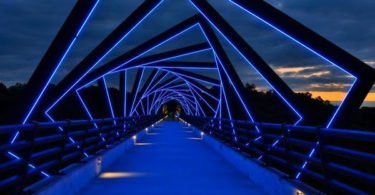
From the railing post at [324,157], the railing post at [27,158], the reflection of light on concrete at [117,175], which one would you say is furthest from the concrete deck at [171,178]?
the railing post at [324,157]

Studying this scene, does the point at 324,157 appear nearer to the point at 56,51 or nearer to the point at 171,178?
the point at 171,178

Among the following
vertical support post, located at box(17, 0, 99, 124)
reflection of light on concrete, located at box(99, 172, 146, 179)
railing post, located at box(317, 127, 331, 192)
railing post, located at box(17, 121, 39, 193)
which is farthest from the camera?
vertical support post, located at box(17, 0, 99, 124)

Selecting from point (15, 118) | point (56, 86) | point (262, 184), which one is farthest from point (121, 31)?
point (262, 184)

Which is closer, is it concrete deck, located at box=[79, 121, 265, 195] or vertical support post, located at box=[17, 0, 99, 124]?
concrete deck, located at box=[79, 121, 265, 195]

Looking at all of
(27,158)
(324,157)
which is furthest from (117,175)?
(324,157)

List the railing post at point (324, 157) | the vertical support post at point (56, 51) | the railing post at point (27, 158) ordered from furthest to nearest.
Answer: the vertical support post at point (56, 51) → the railing post at point (324, 157) → the railing post at point (27, 158)

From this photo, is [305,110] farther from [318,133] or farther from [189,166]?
[318,133]

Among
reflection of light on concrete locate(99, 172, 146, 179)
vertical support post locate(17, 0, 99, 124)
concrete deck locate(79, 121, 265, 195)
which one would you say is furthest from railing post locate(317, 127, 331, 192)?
vertical support post locate(17, 0, 99, 124)

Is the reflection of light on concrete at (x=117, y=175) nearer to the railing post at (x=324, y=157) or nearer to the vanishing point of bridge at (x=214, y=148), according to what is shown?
the vanishing point of bridge at (x=214, y=148)

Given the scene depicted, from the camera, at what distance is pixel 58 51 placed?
14398 millimetres

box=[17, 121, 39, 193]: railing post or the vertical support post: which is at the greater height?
the vertical support post

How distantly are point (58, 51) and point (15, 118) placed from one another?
2188mm

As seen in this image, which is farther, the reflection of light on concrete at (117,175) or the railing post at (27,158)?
the reflection of light on concrete at (117,175)

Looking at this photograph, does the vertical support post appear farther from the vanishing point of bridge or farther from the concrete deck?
the concrete deck
